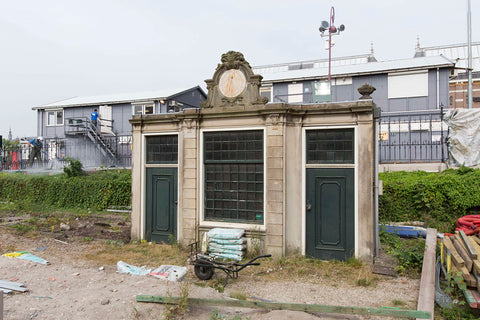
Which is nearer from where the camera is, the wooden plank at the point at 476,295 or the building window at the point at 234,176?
the wooden plank at the point at 476,295

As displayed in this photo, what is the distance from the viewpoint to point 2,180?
61.3ft

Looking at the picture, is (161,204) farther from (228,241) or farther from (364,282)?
(364,282)

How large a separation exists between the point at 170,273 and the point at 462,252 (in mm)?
5752

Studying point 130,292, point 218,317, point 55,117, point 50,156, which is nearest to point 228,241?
point 130,292

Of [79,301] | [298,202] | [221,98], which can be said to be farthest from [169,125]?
[79,301]

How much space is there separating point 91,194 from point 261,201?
1111 cm

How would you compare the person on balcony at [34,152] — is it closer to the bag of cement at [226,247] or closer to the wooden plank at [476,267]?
the bag of cement at [226,247]

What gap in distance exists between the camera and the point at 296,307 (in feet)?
15.7

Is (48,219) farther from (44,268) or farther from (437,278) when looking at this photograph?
(437,278)

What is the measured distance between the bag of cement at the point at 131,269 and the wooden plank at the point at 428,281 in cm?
527

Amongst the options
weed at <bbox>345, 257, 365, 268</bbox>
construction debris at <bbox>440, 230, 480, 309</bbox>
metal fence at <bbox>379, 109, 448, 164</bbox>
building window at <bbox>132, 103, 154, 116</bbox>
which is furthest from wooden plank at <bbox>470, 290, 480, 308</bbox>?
building window at <bbox>132, 103, 154, 116</bbox>

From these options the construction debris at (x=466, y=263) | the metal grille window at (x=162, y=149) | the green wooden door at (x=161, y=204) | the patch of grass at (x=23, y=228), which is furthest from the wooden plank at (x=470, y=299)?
the patch of grass at (x=23, y=228)

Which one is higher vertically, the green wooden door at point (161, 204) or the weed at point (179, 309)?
the green wooden door at point (161, 204)

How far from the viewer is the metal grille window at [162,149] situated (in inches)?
359
